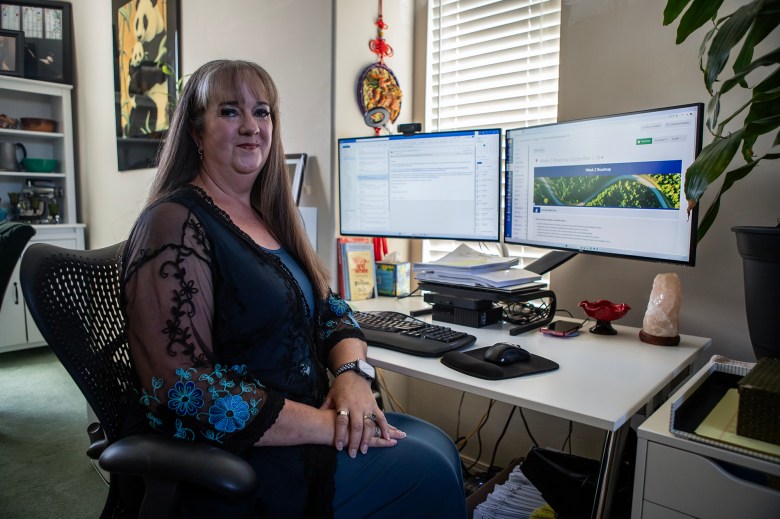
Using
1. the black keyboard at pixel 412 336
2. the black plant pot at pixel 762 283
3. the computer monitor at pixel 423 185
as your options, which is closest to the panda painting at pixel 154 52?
the computer monitor at pixel 423 185

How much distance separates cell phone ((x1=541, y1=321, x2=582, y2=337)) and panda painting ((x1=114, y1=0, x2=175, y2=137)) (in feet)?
7.39

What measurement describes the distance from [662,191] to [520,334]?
0.51m

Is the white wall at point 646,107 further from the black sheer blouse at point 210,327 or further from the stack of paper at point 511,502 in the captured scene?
the black sheer blouse at point 210,327

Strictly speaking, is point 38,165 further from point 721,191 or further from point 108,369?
point 721,191

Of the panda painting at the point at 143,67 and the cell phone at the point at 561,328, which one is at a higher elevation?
the panda painting at the point at 143,67

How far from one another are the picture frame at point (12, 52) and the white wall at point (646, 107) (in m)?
3.54

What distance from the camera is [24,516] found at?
1.79 metres

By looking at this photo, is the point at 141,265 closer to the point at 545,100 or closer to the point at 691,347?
the point at 691,347

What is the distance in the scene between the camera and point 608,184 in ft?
4.58

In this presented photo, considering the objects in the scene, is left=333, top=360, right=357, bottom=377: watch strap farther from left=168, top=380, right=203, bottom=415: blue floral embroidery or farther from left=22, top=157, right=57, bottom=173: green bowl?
Result: left=22, top=157, right=57, bottom=173: green bowl

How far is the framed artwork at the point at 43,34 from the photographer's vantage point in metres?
3.58

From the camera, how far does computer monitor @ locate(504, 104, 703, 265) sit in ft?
4.16

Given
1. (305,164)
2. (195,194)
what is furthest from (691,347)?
(305,164)

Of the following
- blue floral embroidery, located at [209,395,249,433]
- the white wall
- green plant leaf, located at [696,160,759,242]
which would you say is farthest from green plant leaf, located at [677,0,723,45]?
blue floral embroidery, located at [209,395,249,433]
